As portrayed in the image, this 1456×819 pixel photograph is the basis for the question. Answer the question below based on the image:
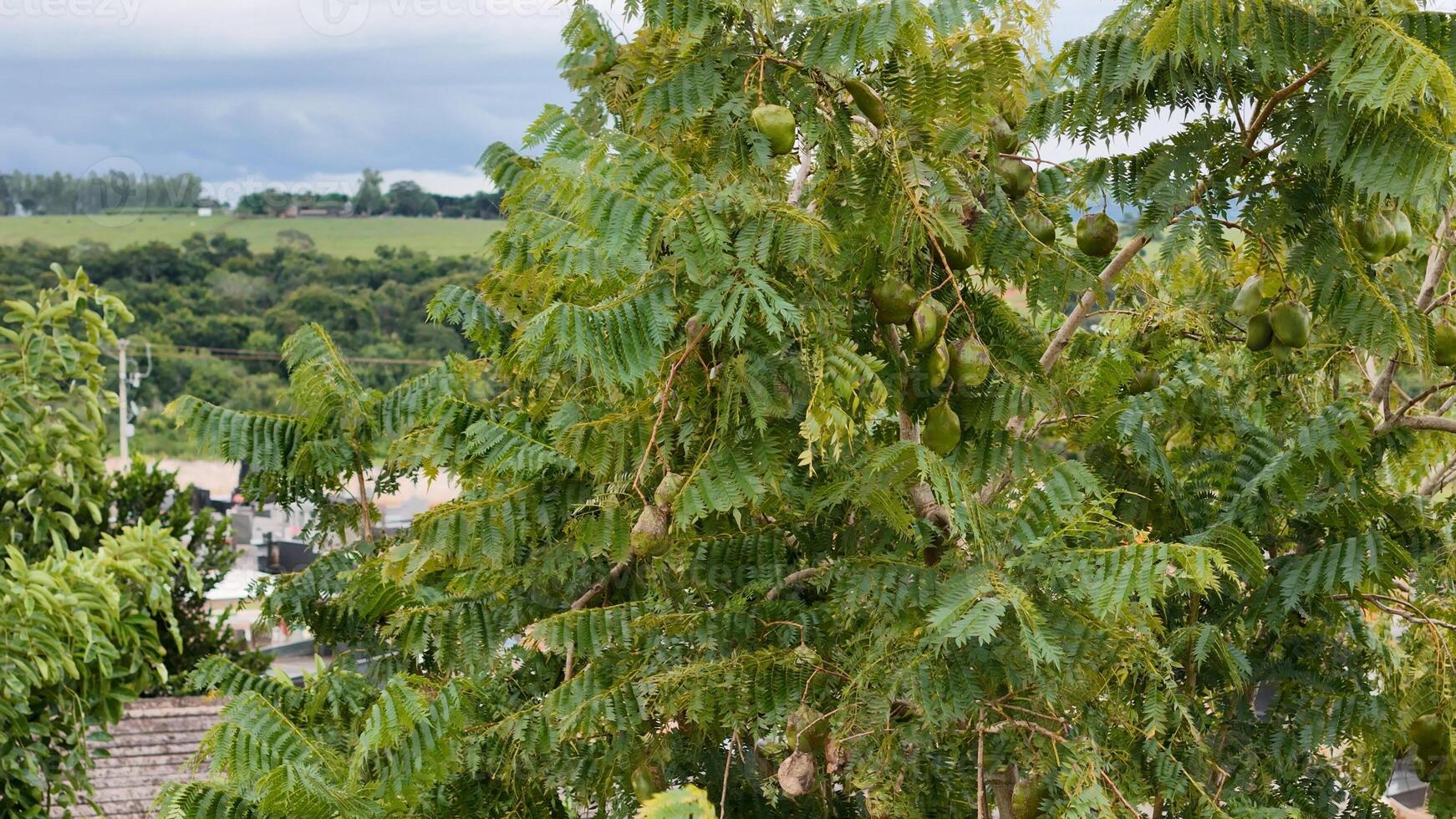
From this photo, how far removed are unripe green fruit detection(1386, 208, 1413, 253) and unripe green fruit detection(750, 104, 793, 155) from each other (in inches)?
46.7

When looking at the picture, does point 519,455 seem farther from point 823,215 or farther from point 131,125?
point 131,125

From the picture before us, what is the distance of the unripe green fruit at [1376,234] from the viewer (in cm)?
243

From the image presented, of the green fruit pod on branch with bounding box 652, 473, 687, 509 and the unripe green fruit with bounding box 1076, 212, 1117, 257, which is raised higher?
the unripe green fruit with bounding box 1076, 212, 1117, 257

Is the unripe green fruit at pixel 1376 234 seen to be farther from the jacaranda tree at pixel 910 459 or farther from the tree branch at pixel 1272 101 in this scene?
the tree branch at pixel 1272 101

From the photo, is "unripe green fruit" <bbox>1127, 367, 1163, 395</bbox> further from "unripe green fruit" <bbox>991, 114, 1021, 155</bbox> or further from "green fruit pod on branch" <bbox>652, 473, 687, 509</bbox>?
"green fruit pod on branch" <bbox>652, 473, 687, 509</bbox>

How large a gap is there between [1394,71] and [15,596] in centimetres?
400

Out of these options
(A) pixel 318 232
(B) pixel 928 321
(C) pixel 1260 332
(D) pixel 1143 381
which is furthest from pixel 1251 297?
(A) pixel 318 232

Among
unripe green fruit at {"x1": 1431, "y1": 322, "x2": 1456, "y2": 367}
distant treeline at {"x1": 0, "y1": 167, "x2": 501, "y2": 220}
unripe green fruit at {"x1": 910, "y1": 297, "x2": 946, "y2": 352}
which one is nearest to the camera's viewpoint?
unripe green fruit at {"x1": 910, "y1": 297, "x2": 946, "y2": 352}

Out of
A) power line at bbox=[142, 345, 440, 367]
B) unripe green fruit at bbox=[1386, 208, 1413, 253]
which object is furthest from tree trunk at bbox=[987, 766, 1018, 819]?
power line at bbox=[142, 345, 440, 367]

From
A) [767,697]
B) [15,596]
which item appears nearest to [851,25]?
[767,697]

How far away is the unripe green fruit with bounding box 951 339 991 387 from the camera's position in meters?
2.24

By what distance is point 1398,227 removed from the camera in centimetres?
244

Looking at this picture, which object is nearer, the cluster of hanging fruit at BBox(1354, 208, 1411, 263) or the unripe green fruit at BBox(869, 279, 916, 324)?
the unripe green fruit at BBox(869, 279, 916, 324)

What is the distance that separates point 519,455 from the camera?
2488 mm
